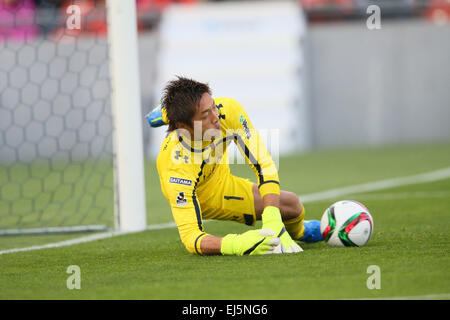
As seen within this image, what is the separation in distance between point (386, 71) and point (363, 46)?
0.70 m

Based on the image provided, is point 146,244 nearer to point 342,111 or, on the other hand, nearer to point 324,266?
point 324,266

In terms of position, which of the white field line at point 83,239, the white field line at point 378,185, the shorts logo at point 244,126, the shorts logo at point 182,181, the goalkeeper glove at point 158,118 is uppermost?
the goalkeeper glove at point 158,118

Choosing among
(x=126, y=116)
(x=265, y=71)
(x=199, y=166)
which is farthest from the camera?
(x=265, y=71)

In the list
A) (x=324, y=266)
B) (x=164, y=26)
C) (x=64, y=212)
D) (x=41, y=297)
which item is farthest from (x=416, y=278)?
(x=164, y=26)

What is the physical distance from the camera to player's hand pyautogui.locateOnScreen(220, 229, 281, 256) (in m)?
4.56

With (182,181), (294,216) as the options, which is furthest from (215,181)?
(294,216)

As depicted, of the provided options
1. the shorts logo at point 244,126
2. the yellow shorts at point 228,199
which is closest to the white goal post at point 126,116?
the yellow shorts at point 228,199

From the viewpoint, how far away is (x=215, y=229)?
6.30 m

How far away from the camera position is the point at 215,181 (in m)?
5.06

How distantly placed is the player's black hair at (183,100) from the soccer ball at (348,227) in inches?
43.9

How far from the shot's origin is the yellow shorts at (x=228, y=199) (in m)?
5.04

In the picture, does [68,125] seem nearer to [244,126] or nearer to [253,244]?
[244,126]

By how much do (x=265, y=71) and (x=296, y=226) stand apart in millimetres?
11043

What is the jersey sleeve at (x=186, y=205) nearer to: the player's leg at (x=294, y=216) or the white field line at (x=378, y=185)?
the player's leg at (x=294, y=216)
